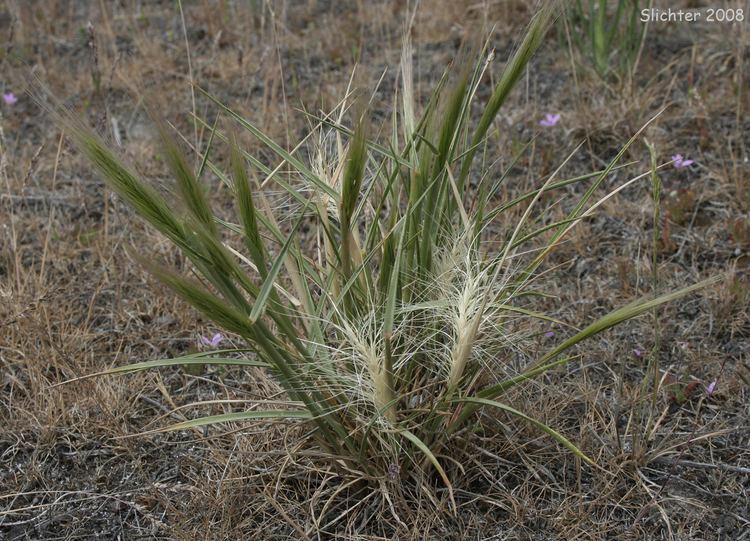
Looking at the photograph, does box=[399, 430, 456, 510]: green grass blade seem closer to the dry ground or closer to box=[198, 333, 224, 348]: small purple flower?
the dry ground

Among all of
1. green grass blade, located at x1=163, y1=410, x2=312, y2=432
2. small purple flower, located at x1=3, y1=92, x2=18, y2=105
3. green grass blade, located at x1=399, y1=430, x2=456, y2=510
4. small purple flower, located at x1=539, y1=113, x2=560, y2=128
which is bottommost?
small purple flower, located at x1=539, y1=113, x2=560, y2=128

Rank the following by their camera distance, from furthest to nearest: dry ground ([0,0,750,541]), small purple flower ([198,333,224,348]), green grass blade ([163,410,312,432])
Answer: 1. small purple flower ([198,333,224,348])
2. dry ground ([0,0,750,541])
3. green grass blade ([163,410,312,432])

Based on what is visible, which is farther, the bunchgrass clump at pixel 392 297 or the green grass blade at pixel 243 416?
the green grass blade at pixel 243 416

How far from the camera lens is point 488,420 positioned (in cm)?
187

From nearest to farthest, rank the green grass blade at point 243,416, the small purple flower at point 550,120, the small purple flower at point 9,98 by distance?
the green grass blade at point 243,416
the small purple flower at point 550,120
the small purple flower at point 9,98

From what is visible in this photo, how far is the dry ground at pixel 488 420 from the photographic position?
1.77 metres

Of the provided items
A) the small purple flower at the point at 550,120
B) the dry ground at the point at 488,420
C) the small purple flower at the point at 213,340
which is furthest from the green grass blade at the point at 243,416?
the small purple flower at the point at 550,120

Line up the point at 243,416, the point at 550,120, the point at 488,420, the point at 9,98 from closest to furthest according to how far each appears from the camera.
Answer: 1. the point at 243,416
2. the point at 488,420
3. the point at 550,120
4. the point at 9,98

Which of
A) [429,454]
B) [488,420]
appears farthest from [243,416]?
[488,420]

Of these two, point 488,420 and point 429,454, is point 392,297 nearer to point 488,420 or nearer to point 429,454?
point 429,454

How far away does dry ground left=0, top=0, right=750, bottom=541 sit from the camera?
177 cm

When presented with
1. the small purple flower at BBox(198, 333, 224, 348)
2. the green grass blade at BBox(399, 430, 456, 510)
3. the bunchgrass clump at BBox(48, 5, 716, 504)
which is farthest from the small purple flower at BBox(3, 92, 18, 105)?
the green grass blade at BBox(399, 430, 456, 510)

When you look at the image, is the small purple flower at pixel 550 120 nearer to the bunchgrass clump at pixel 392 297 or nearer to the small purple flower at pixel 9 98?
the bunchgrass clump at pixel 392 297

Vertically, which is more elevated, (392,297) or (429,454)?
(392,297)
